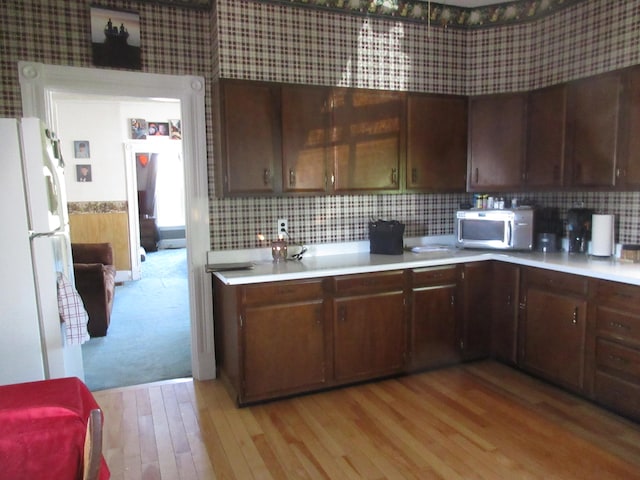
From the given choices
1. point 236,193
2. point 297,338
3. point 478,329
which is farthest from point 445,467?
point 236,193

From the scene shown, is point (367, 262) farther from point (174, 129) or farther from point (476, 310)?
point (174, 129)

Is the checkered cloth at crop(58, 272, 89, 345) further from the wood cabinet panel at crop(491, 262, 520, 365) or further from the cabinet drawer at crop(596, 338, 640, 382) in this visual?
the cabinet drawer at crop(596, 338, 640, 382)

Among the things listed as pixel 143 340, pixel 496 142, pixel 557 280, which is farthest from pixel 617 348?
pixel 143 340

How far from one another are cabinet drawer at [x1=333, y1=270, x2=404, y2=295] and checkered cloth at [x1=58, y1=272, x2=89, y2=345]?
155cm

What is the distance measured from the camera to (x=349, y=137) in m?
3.56

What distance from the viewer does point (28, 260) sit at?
2.38 metres

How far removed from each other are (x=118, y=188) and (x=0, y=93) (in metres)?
4.61

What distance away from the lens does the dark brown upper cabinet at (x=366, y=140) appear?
353 cm

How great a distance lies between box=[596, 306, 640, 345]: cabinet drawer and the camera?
2.78 meters

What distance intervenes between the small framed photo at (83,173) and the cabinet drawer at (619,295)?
6.96m

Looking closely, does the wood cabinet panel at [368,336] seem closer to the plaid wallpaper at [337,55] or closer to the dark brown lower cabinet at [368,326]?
the dark brown lower cabinet at [368,326]

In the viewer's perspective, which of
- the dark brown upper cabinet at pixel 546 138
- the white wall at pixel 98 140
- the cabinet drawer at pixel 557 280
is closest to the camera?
the cabinet drawer at pixel 557 280

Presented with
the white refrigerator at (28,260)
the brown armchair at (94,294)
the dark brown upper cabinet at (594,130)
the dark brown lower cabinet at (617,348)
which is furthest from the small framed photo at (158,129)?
the dark brown lower cabinet at (617,348)

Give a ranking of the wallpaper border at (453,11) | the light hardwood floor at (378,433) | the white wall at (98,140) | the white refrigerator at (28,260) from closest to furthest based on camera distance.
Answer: the white refrigerator at (28,260) < the light hardwood floor at (378,433) < the wallpaper border at (453,11) < the white wall at (98,140)
